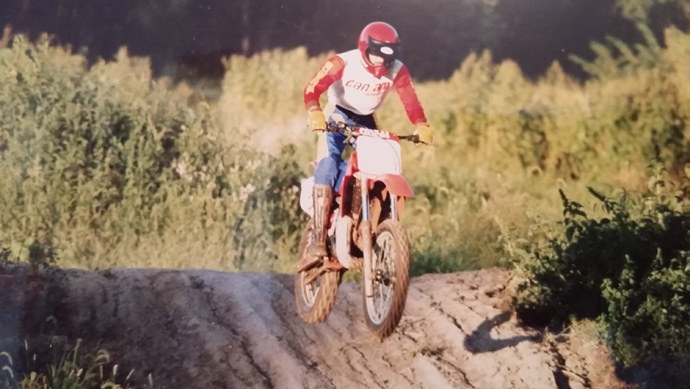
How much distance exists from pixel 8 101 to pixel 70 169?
1.40ft

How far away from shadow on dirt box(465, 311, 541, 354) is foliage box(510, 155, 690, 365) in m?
0.18

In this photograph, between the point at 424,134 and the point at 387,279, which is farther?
the point at 424,134

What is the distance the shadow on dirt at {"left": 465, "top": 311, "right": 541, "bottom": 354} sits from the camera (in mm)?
3121

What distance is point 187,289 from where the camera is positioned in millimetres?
3355

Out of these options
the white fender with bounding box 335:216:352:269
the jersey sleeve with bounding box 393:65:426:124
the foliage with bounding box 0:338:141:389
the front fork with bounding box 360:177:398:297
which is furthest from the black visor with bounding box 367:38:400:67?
the foliage with bounding box 0:338:141:389

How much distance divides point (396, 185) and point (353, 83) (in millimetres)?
612

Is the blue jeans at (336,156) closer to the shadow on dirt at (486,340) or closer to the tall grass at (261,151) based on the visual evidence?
the tall grass at (261,151)

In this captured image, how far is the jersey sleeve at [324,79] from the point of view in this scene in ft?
9.98

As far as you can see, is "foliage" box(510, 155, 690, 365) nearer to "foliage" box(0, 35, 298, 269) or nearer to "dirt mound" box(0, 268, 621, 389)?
"dirt mound" box(0, 268, 621, 389)

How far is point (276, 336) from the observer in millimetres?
3168

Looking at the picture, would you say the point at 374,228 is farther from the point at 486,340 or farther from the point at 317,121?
the point at 486,340

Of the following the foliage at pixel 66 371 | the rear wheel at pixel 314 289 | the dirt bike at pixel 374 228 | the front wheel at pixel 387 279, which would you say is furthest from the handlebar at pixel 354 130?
the foliage at pixel 66 371

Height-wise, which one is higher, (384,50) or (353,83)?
(384,50)

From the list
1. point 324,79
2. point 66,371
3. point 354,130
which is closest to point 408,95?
point 324,79
